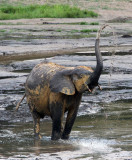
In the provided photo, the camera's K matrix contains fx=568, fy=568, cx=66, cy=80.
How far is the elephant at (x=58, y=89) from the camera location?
26.0ft

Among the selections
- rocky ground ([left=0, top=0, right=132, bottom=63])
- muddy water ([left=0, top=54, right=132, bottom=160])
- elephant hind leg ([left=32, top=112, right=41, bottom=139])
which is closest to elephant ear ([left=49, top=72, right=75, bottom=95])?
muddy water ([left=0, top=54, right=132, bottom=160])

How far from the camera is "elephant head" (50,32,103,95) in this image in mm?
7801

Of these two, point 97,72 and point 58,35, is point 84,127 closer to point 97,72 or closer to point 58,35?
point 97,72

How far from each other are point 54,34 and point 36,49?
7996 mm

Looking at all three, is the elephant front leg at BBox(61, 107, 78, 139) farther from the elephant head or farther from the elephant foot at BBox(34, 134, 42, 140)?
the elephant head

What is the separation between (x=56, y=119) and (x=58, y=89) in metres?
0.57

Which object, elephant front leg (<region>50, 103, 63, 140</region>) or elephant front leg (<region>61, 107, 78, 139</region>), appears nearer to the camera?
elephant front leg (<region>50, 103, 63, 140</region>)

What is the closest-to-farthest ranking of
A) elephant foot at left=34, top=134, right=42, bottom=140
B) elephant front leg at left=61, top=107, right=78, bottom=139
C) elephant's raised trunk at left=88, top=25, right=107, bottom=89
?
elephant's raised trunk at left=88, top=25, right=107, bottom=89, elephant front leg at left=61, top=107, right=78, bottom=139, elephant foot at left=34, top=134, right=42, bottom=140

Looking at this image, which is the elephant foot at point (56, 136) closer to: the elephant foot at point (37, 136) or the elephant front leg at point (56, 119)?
the elephant front leg at point (56, 119)

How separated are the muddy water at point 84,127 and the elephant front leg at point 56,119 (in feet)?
0.41

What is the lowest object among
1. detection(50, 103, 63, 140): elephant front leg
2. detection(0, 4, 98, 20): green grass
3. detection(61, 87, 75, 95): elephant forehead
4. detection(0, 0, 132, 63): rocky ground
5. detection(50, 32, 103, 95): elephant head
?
detection(0, 4, 98, 20): green grass

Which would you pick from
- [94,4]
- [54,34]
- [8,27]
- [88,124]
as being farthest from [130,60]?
[94,4]

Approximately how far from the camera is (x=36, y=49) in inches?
931

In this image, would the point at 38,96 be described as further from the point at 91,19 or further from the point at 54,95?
the point at 91,19
